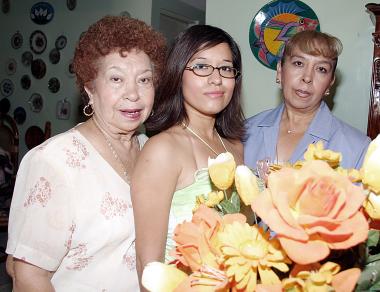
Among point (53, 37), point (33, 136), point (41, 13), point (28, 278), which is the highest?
point (41, 13)

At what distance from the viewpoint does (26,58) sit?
4.47 meters

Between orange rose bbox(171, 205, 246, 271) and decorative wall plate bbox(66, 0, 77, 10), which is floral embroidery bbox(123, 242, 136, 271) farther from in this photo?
decorative wall plate bbox(66, 0, 77, 10)

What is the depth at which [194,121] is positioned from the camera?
144 centimetres

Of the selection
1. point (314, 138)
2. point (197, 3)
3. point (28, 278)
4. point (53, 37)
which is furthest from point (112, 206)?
point (197, 3)

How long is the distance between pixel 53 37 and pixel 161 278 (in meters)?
4.30

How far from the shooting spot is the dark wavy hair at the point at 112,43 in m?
1.22

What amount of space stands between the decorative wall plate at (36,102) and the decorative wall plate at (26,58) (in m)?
0.37

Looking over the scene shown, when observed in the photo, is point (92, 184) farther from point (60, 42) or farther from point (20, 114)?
point (20, 114)

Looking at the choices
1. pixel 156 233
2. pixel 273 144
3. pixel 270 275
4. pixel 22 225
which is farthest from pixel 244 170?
pixel 273 144

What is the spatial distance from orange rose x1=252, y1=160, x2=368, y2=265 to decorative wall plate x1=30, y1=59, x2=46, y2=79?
4416 millimetres

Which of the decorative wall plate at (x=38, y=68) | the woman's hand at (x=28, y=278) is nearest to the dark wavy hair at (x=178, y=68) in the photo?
the woman's hand at (x=28, y=278)

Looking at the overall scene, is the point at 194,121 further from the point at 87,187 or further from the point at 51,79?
the point at 51,79

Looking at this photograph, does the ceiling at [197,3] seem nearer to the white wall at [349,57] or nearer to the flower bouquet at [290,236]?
the white wall at [349,57]

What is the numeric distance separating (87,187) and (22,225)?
0.67 feet
